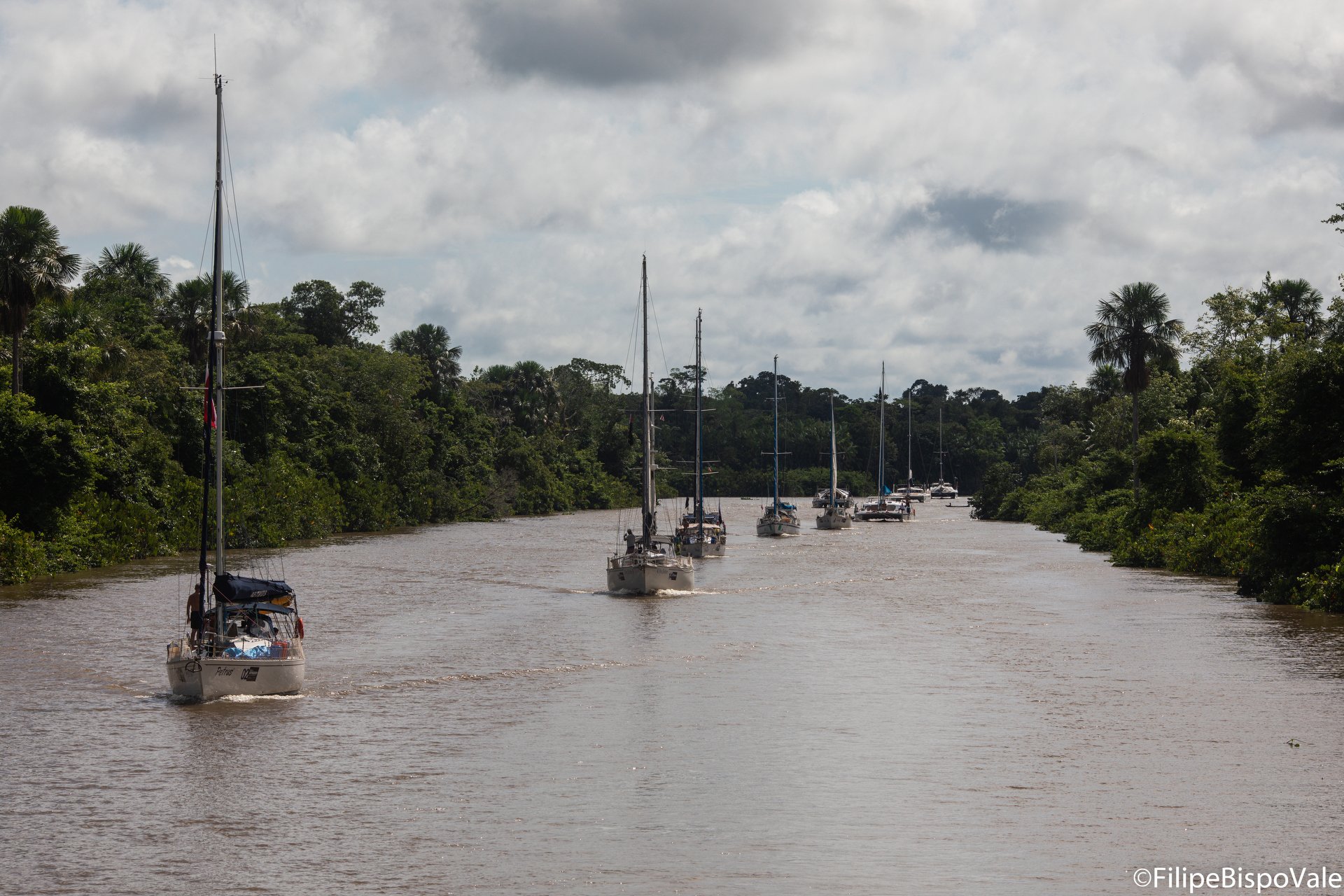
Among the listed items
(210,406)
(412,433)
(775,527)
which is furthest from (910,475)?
(210,406)

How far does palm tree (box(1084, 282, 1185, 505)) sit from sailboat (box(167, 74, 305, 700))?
54.6 metres

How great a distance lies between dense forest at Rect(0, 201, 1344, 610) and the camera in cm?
4225

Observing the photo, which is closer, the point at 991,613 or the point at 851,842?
the point at 851,842

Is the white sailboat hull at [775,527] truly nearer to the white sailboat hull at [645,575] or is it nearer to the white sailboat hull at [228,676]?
the white sailboat hull at [645,575]

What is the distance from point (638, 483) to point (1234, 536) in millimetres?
96183

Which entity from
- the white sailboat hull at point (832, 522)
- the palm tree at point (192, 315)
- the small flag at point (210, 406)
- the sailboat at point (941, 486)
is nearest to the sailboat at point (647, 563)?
the small flag at point (210, 406)

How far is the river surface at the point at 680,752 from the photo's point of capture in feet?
49.5

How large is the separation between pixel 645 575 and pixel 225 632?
68.4ft

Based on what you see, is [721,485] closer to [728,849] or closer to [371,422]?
[371,422]

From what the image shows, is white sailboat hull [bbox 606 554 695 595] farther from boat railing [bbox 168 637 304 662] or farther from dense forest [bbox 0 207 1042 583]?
boat railing [bbox 168 637 304 662]

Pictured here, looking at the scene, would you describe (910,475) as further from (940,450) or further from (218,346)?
(218,346)

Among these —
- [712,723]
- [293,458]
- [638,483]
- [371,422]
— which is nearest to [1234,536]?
[712,723]

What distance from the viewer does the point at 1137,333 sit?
71.4m

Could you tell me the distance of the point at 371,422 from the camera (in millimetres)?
92688
